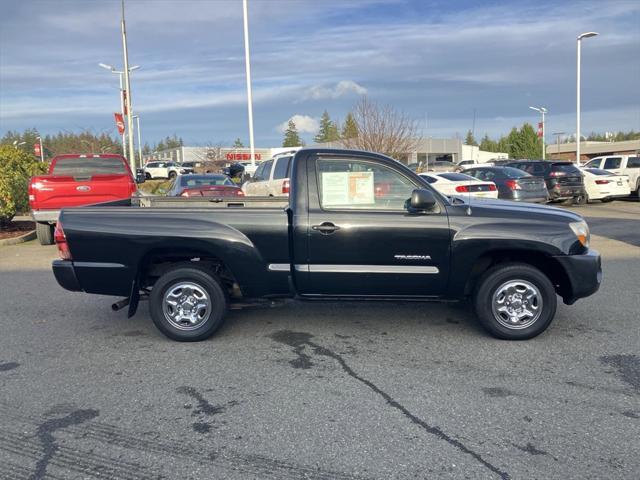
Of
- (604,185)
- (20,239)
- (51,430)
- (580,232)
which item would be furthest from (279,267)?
(604,185)

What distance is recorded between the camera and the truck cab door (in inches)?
220

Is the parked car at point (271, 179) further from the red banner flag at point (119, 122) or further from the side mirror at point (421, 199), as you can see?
the red banner flag at point (119, 122)

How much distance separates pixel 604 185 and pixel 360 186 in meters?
18.5

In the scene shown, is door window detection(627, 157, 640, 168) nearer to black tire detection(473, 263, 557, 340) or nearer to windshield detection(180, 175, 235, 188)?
windshield detection(180, 175, 235, 188)

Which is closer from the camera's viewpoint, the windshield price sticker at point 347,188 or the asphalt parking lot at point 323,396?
the asphalt parking lot at point 323,396

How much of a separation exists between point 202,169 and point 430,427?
158ft

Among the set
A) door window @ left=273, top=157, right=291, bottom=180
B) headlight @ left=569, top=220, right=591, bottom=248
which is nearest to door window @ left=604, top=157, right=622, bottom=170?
door window @ left=273, top=157, right=291, bottom=180

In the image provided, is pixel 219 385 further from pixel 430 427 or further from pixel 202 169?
pixel 202 169

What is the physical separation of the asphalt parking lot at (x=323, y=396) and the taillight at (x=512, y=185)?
11.6m

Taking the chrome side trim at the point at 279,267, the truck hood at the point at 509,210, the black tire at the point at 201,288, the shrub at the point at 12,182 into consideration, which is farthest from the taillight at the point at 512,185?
the black tire at the point at 201,288

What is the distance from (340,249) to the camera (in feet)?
18.4

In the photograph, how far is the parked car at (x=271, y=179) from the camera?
1238 centimetres

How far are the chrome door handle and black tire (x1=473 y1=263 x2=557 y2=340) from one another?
152 cm

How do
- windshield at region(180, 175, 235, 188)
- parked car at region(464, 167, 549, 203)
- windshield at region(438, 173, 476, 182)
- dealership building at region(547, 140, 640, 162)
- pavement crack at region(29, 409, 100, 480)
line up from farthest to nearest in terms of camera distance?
dealership building at region(547, 140, 640, 162) → parked car at region(464, 167, 549, 203) → windshield at region(438, 173, 476, 182) → windshield at region(180, 175, 235, 188) → pavement crack at region(29, 409, 100, 480)
